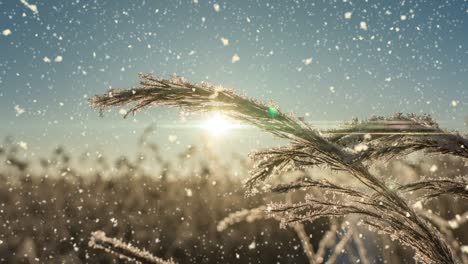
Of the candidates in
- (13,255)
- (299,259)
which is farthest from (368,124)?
Result: (13,255)

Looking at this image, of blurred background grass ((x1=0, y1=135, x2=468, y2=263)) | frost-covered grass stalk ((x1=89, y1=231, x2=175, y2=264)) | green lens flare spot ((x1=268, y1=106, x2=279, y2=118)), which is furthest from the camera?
blurred background grass ((x1=0, y1=135, x2=468, y2=263))

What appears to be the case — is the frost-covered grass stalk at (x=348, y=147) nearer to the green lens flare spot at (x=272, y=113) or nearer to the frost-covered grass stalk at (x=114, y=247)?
the green lens flare spot at (x=272, y=113)

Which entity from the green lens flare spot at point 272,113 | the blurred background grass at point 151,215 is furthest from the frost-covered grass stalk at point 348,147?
the blurred background grass at point 151,215

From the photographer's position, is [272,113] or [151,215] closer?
[272,113]

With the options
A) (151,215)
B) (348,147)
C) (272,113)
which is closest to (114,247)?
(272,113)

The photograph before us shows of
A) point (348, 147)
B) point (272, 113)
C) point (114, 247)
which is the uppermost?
point (272, 113)

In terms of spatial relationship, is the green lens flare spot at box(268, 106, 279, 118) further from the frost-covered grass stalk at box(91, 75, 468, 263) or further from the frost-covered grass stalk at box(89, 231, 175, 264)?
the frost-covered grass stalk at box(89, 231, 175, 264)

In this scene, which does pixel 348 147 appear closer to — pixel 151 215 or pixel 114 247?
pixel 114 247

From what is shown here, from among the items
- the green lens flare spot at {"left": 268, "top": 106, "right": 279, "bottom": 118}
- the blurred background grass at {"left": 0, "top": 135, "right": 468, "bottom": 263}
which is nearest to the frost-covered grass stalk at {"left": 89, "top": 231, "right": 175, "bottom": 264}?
the green lens flare spot at {"left": 268, "top": 106, "right": 279, "bottom": 118}

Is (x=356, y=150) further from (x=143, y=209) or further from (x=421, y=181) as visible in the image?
(x=143, y=209)

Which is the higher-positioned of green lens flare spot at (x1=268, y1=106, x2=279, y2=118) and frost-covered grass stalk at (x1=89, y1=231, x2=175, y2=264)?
green lens flare spot at (x1=268, y1=106, x2=279, y2=118)
